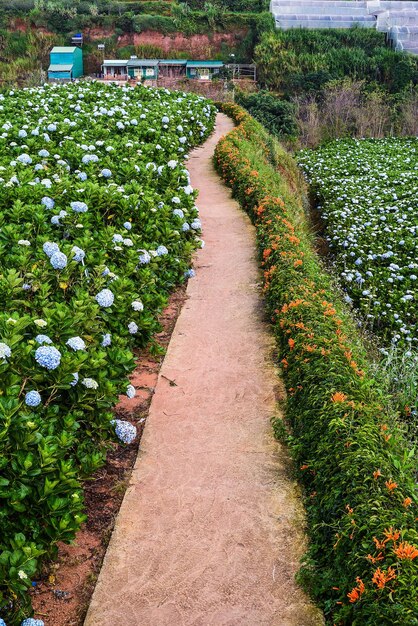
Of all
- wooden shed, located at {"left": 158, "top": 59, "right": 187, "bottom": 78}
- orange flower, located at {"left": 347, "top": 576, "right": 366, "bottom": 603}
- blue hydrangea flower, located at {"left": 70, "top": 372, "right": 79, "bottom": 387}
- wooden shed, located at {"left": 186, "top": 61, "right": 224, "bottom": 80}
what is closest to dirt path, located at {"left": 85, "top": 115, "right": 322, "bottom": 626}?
orange flower, located at {"left": 347, "top": 576, "right": 366, "bottom": 603}

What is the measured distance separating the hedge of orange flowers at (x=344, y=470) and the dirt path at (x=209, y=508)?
17 centimetres

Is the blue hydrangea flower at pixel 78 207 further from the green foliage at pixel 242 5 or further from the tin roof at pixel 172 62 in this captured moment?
the green foliage at pixel 242 5

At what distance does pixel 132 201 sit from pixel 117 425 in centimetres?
305

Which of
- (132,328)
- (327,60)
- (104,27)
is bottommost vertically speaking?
(132,328)

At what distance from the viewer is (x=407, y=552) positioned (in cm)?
266

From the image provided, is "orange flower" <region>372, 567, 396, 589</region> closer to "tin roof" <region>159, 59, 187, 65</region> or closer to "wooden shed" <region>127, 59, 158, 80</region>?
"wooden shed" <region>127, 59, 158, 80</region>

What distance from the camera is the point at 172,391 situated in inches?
185

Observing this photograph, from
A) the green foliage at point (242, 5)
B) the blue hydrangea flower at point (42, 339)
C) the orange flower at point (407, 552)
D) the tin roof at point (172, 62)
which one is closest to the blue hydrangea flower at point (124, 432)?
the blue hydrangea flower at point (42, 339)

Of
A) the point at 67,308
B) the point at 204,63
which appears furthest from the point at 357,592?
the point at 204,63

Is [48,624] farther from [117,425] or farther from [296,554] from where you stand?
[296,554]

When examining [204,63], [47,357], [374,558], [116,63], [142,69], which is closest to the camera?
[374,558]

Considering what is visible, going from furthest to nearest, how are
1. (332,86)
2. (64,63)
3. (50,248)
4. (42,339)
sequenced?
(64,63) < (332,86) < (50,248) < (42,339)

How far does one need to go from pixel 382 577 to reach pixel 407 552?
160 mm

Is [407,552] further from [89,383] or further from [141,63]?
[141,63]
